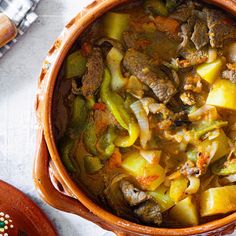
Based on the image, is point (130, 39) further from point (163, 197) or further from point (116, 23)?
point (163, 197)

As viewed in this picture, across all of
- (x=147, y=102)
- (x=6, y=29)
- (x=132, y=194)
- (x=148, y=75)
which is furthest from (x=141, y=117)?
(x=6, y=29)

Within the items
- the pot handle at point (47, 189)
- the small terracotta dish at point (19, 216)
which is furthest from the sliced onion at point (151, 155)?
the small terracotta dish at point (19, 216)

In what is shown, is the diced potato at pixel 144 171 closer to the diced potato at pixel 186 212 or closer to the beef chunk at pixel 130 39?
the diced potato at pixel 186 212

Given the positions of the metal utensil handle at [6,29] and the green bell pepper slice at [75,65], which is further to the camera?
the metal utensil handle at [6,29]

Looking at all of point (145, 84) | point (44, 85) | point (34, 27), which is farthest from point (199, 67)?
point (34, 27)

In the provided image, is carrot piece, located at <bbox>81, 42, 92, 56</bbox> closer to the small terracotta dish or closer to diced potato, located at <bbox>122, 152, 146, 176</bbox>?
diced potato, located at <bbox>122, 152, 146, 176</bbox>

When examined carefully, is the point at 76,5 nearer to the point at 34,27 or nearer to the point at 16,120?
the point at 34,27

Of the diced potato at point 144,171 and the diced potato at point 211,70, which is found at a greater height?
the diced potato at point 211,70

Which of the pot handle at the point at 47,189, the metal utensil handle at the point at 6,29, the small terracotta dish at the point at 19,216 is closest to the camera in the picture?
the pot handle at the point at 47,189
